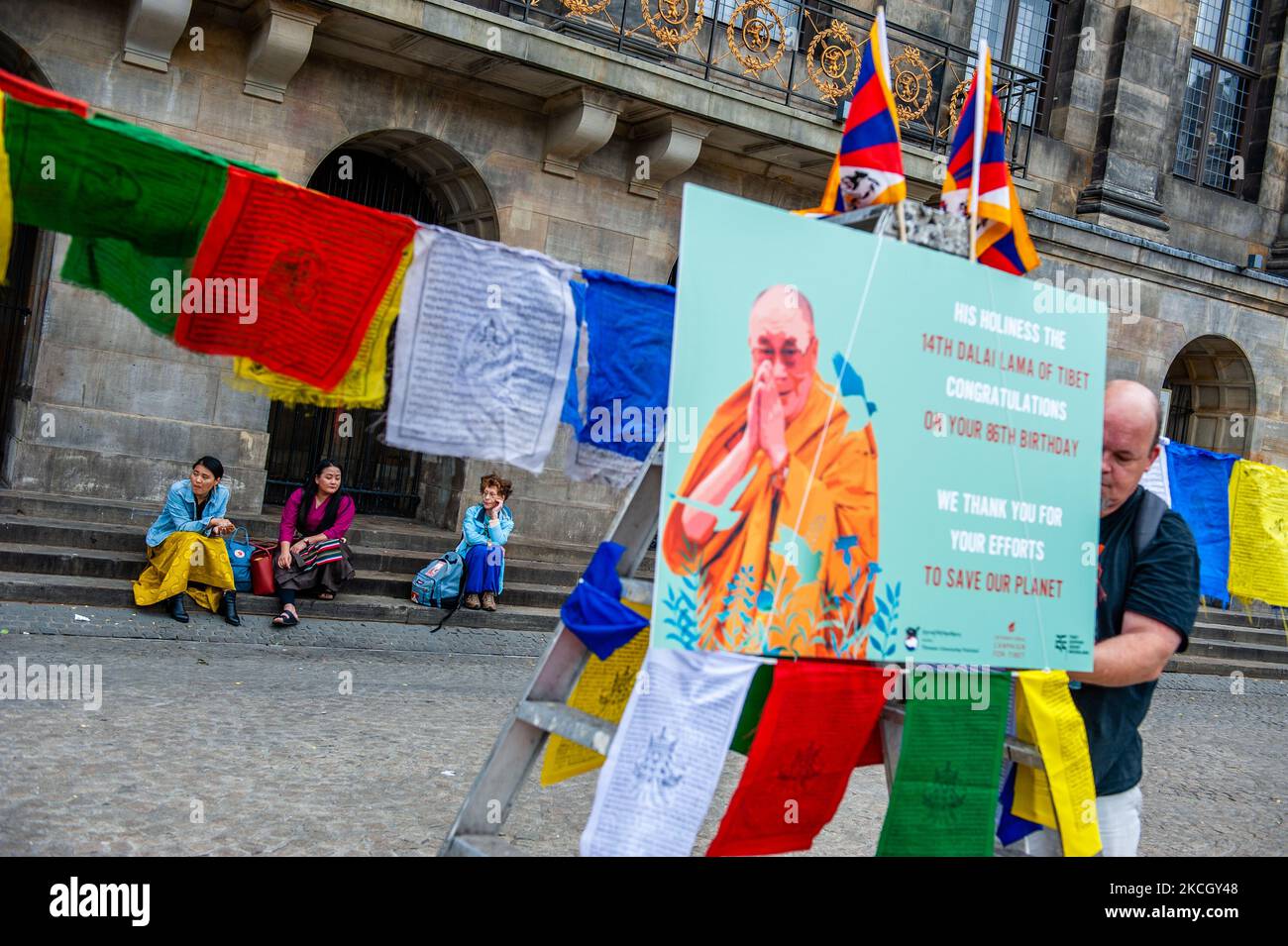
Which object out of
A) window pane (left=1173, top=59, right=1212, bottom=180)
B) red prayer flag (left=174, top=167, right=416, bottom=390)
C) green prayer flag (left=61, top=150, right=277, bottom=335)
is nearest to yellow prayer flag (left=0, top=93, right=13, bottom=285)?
green prayer flag (left=61, top=150, right=277, bottom=335)

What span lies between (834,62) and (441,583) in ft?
25.4

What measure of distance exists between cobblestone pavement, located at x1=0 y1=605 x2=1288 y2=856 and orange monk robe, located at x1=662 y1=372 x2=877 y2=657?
8.67 feet

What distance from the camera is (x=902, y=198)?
11.4ft

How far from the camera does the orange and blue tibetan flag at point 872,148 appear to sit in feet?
11.4

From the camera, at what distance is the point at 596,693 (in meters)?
3.63

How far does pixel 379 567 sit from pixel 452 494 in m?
2.01

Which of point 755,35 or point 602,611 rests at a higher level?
point 755,35

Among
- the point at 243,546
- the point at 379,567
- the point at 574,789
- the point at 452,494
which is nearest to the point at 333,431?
the point at 452,494

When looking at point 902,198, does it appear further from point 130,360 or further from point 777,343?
point 130,360

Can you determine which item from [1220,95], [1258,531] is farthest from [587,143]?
[1220,95]

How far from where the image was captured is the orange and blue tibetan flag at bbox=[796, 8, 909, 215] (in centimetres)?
348

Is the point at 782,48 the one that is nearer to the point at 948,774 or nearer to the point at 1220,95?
the point at 1220,95

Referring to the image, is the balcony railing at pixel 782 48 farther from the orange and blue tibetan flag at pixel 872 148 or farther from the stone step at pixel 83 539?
the orange and blue tibetan flag at pixel 872 148

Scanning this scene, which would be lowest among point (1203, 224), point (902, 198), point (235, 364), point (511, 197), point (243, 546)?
point (243, 546)
